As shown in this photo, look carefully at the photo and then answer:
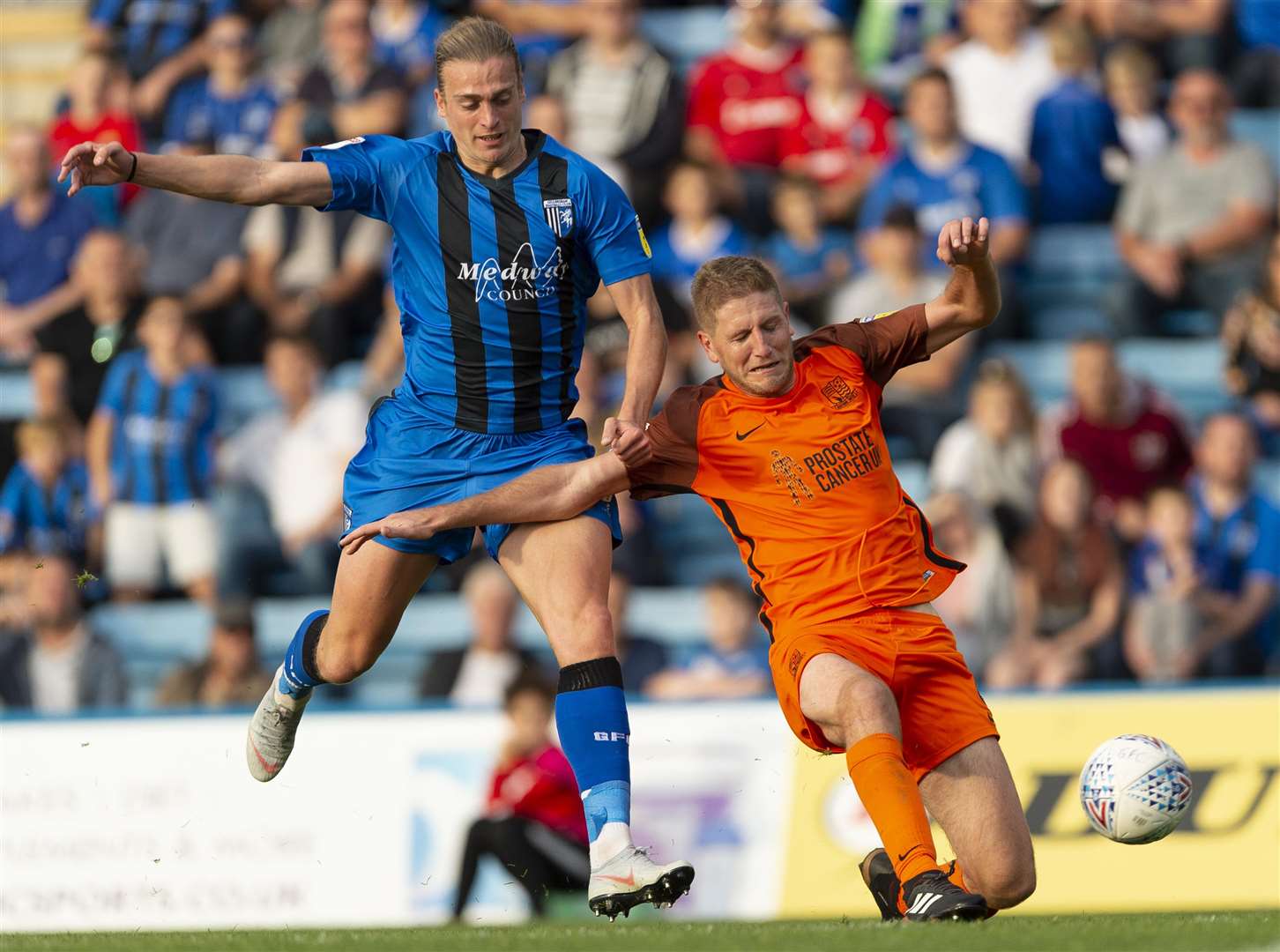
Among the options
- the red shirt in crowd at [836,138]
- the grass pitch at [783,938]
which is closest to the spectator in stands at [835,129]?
the red shirt in crowd at [836,138]

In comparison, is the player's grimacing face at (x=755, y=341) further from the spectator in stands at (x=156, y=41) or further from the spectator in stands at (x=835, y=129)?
the spectator in stands at (x=156, y=41)

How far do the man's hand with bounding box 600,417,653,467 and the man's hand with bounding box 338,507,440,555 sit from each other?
596 millimetres

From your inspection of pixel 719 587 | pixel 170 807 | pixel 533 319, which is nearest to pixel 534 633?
pixel 719 587

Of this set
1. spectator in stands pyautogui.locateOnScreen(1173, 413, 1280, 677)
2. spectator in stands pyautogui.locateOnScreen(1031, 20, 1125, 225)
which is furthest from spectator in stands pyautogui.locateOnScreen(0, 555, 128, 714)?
spectator in stands pyautogui.locateOnScreen(1031, 20, 1125, 225)

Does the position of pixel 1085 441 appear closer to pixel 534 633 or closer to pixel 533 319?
pixel 534 633

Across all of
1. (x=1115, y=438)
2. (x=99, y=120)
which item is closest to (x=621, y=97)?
(x=99, y=120)

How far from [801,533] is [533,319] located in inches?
43.7

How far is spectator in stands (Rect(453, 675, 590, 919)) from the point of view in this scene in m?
9.15

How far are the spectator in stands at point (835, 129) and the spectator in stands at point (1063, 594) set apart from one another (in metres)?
2.78

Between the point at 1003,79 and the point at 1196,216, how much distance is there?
156 centimetres

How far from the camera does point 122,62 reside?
1445 cm

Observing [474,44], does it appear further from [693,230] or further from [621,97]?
[621,97]

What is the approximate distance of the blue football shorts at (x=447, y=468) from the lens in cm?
→ 630

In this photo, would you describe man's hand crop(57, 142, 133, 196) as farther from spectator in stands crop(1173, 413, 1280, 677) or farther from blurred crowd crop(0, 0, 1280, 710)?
spectator in stands crop(1173, 413, 1280, 677)
